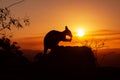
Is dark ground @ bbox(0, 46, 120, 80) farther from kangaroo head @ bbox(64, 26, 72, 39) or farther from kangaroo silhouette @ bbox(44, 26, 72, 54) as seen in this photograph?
kangaroo head @ bbox(64, 26, 72, 39)

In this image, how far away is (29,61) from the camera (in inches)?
802

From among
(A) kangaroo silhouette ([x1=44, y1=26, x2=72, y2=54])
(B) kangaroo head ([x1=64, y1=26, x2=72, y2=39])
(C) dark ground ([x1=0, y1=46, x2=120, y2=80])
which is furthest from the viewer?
(B) kangaroo head ([x1=64, y1=26, x2=72, y2=39])

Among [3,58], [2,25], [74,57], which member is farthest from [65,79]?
[2,25]

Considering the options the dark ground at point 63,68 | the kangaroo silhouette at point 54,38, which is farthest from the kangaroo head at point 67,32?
the dark ground at point 63,68

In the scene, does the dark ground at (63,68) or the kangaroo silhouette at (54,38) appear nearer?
the dark ground at (63,68)

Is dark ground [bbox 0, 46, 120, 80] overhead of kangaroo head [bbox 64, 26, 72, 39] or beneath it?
beneath

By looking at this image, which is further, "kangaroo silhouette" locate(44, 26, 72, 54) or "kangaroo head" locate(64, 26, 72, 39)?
"kangaroo head" locate(64, 26, 72, 39)

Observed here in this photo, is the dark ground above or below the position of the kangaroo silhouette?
below

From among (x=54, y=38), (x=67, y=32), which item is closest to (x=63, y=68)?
(x=54, y=38)

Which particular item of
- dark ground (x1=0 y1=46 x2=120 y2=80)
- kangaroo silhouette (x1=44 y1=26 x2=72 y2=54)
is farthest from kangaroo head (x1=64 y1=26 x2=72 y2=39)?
dark ground (x1=0 y1=46 x2=120 y2=80)

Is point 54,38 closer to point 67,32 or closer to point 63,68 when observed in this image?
point 67,32

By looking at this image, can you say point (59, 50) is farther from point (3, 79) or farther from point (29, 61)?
point (3, 79)

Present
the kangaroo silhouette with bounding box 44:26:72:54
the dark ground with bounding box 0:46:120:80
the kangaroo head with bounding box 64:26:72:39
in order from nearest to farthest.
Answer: the dark ground with bounding box 0:46:120:80
the kangaroo silhouette with bounding box 44:26:72:54
the kangaroo head with bounding box 64:26:72:39

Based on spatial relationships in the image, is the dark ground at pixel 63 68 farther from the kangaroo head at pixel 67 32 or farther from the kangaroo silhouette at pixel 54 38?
the kangaroo head at pixel 67 32
